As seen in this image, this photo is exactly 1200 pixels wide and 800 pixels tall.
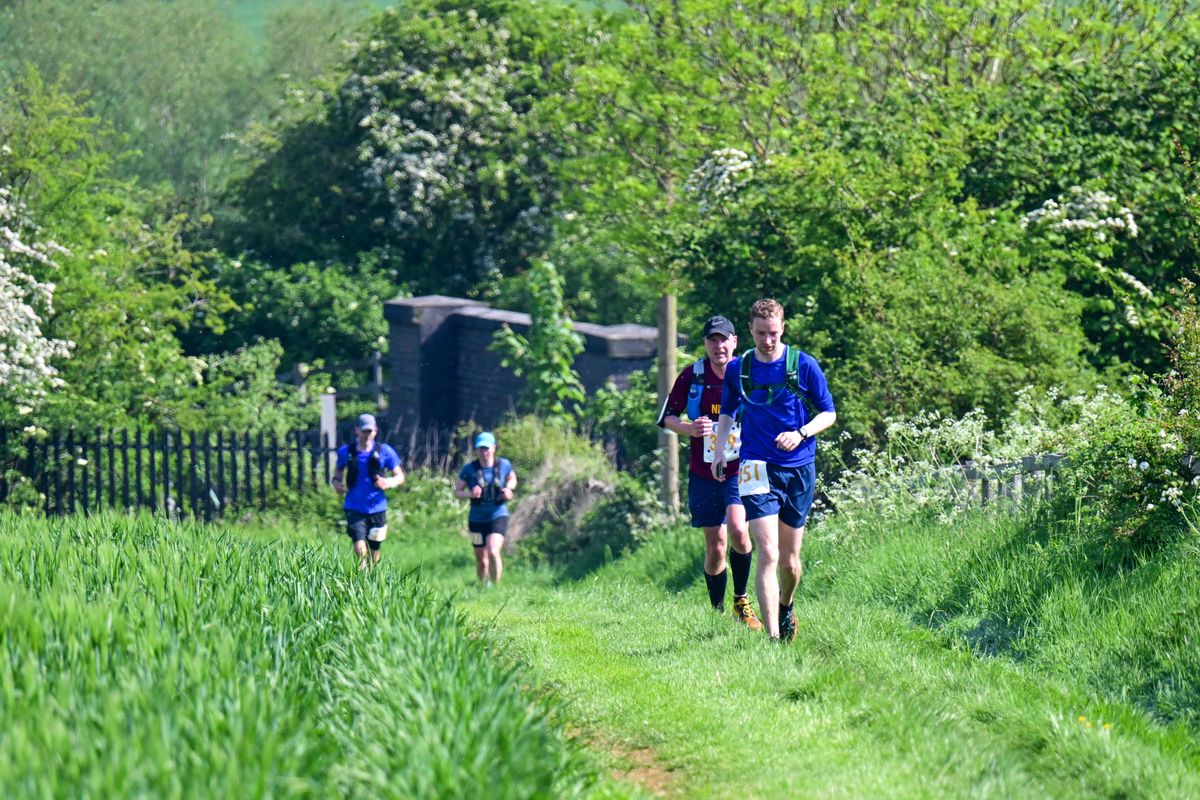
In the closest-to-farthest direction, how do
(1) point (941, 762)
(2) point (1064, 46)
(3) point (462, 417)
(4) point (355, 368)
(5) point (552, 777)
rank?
(5) point (552, 777), (1) point (941, 762), (2) point (1064, 46), (3) point (462, 417), (4) point (355, 368)

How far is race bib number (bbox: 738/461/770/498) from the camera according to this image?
7957mm

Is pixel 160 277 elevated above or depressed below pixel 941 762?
above

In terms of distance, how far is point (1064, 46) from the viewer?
55.6 ft

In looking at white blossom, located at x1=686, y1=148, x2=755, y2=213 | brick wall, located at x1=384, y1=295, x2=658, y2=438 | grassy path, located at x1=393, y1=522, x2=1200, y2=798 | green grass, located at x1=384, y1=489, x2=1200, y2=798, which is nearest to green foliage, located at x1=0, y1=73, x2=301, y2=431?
brick wall, located at x1=384, y1=295, x2=658, y2=438

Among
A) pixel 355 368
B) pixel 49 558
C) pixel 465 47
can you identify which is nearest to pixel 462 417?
pixel 355 368

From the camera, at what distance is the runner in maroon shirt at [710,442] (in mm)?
8586

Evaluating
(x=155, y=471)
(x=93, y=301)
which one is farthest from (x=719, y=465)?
(x=93, y=301)

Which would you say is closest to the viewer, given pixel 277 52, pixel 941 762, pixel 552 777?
pixel 552 777

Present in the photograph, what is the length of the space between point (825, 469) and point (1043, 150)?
155 inches

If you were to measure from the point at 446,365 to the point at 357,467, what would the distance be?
9589 millimetres

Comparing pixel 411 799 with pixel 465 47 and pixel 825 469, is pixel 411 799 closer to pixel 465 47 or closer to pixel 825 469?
pixel 825 469

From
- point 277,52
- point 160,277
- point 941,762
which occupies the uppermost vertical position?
point 277,52

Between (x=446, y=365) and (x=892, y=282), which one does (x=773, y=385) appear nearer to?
(x=892, y=282)

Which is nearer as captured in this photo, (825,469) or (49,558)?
(49,558)
